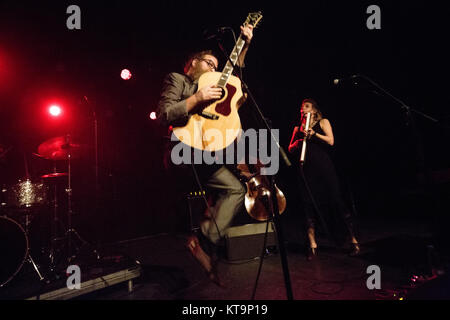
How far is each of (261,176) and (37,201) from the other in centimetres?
299

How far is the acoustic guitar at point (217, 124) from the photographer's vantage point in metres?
2.08

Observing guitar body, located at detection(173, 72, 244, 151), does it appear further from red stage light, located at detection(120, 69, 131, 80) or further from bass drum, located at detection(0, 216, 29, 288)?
red stage light, located at detection(120, 69, 131, 80)

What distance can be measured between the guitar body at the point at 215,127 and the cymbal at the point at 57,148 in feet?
7.48

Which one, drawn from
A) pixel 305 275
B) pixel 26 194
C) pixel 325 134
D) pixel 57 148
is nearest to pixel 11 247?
pixel 26 194

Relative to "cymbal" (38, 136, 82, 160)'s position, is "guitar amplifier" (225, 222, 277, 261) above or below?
below

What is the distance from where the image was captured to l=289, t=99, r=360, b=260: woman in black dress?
11.5 ft

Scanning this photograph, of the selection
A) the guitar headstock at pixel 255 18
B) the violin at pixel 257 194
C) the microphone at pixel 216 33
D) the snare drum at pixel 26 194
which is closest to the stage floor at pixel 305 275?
the violin at pixel 257 194

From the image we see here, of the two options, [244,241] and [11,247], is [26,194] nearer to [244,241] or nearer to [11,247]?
[11,247]

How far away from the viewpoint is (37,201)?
3.43m

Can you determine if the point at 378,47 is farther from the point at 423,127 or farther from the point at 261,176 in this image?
the point at 261,176

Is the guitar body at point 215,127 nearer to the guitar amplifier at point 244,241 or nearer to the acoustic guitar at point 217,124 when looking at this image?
the acoustic guitar at point 217,124

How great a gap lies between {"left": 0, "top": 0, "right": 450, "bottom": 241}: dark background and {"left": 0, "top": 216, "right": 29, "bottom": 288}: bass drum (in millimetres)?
1616

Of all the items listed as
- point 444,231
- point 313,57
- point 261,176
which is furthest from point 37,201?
point 313,57

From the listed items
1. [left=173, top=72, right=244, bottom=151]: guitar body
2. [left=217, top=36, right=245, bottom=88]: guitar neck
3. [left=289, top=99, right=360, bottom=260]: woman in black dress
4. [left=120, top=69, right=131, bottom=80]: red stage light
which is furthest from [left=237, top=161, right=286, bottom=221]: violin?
[left=120, top=69, right=131, bottom=80]: red stage light
